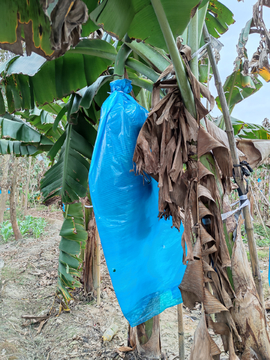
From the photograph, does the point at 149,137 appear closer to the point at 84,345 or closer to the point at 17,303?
the point at 84,345

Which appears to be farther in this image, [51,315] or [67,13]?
[51,315]

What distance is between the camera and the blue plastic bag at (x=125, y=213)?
0.86 meters

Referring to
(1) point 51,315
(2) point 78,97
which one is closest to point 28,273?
(1) point 51,315

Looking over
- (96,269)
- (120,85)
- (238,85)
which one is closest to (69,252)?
(96,269)

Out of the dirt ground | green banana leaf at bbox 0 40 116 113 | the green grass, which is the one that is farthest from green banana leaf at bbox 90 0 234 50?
the green grass

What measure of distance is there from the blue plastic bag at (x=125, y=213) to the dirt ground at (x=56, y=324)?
820 mm

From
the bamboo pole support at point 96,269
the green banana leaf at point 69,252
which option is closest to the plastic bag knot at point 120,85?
the green banana leaf at point 69,252

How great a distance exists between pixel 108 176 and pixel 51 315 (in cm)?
218

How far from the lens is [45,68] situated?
4.63ft

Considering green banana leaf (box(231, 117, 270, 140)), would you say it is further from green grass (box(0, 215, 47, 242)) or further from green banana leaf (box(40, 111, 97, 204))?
green grass (box(0, 215, 47, 242))

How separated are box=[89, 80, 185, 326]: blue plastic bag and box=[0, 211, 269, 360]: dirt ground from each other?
820 mm

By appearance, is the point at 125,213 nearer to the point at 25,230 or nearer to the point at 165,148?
the point at 165,148

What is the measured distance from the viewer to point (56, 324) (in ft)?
7.10

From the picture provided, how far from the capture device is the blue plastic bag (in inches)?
33.9
